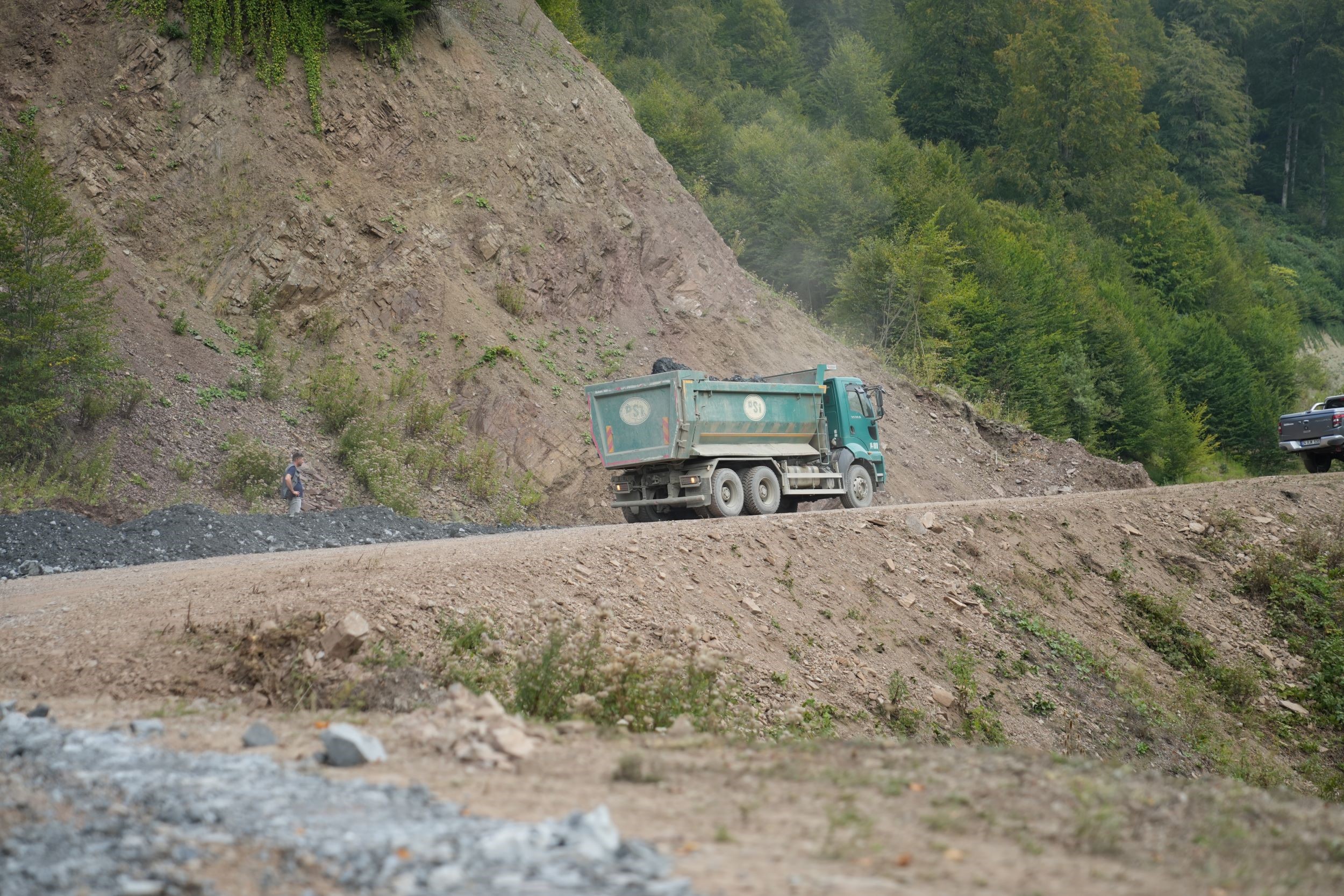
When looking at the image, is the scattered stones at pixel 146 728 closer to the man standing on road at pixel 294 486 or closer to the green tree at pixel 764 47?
the man standing on road at pixel 294 486

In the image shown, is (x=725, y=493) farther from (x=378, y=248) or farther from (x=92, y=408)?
(x=378, y=248)

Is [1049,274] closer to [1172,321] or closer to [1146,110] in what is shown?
[1172,321]

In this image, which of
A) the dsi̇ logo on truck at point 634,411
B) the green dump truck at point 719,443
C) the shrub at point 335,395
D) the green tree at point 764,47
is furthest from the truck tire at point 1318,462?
the green tree at point 764,47

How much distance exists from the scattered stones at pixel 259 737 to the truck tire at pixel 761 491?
37.2ft

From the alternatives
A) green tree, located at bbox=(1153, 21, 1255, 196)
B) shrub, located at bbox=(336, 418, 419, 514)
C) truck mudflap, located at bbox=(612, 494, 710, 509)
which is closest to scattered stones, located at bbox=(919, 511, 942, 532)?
truck mudflap, located at bbox=(612, 494, 710, 509)

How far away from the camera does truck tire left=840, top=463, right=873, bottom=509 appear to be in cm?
1889

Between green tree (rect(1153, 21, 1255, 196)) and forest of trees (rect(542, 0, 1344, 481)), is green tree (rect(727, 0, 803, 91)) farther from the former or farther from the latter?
green tree (rect(1153, 21, 1255, 196))

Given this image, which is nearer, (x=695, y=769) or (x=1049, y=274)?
(x=695, y=769)

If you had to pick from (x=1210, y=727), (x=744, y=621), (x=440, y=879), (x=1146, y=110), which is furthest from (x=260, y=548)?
(x=1146, y=110)

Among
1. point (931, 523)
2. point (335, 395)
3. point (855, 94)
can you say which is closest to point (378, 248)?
point (335, 395)

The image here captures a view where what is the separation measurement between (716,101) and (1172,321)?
950 inches

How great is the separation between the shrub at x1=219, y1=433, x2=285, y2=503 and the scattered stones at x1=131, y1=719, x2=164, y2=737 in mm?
11386

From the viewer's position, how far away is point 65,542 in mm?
12602

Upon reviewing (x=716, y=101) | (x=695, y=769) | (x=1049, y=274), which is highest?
(x=716, y=101)
